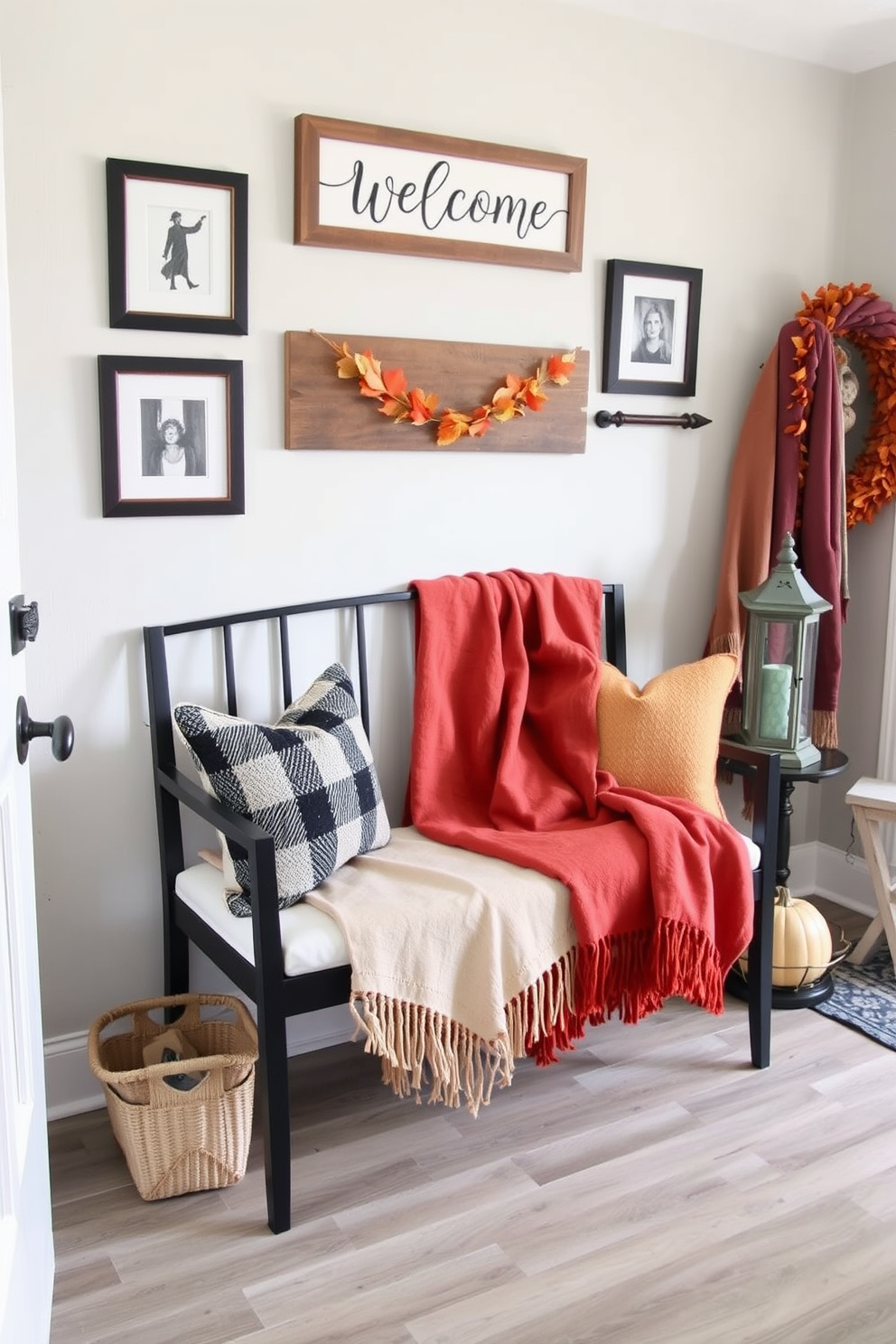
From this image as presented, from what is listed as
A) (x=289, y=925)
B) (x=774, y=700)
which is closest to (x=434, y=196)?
(x=774, y=700)

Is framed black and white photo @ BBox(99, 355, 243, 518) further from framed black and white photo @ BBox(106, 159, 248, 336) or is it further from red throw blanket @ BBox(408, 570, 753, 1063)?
red throw blanket @ BBox(408, 570, 753, 1063)

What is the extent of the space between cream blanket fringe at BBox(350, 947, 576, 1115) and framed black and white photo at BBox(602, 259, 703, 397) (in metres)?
1.42

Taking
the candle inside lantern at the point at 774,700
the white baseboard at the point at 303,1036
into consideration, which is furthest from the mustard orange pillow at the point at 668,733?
the white baseboard at the point at 303,1036

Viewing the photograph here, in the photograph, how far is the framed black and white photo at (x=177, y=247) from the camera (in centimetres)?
222

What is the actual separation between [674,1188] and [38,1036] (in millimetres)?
1137

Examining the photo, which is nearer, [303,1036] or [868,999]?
[303,1036]

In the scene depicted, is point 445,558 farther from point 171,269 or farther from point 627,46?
point 627,46

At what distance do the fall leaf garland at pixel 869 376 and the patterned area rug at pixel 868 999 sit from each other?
1.15m

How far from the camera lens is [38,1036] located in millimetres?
1770

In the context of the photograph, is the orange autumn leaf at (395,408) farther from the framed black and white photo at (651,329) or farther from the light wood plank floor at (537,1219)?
the light wood plank floor at (537,1219)

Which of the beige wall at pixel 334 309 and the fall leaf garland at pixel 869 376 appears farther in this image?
the fall leaf garland at pixel 869 376

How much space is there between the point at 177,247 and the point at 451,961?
4.60 ft

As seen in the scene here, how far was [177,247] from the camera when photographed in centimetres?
229

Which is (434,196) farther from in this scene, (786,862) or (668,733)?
(786,862)
